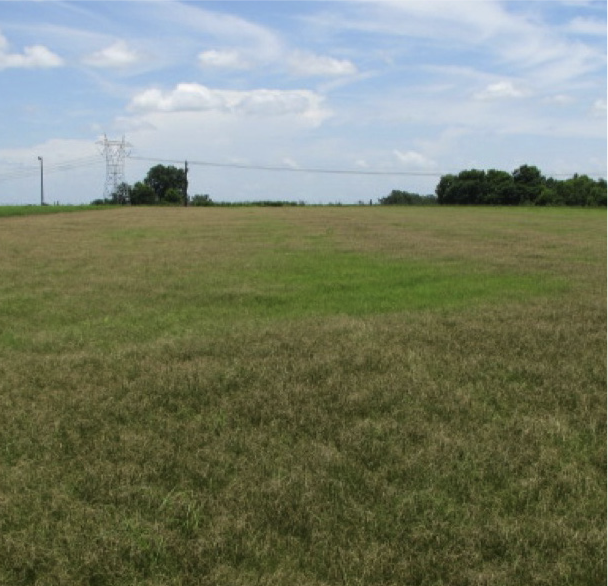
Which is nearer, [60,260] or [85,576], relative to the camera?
[85,576]

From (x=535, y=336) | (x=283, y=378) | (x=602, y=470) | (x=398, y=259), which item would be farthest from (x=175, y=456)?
(x=398, y=259)

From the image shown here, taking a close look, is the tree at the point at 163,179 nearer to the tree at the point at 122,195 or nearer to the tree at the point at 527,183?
the tree at the point at 122,195

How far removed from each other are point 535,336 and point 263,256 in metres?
11.4

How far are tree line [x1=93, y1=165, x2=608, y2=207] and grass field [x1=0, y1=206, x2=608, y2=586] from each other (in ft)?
295

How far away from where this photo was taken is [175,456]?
16.0 feet

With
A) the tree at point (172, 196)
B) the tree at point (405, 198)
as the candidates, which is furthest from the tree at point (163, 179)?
the tree at point (405, 198)

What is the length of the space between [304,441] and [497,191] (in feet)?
367

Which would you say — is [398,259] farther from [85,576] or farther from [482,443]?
[85,576]

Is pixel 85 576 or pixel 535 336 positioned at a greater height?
pixel 535 336

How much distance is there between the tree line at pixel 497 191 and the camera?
10269 cm

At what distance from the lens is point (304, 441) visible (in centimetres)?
518

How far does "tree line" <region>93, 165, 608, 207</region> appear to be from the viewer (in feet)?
337

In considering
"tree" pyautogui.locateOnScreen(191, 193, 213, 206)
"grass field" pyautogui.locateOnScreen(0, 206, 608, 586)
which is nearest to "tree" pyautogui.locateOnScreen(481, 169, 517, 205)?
"tree" pyautogui.locateOnScreen(191, 193, 213, 206)

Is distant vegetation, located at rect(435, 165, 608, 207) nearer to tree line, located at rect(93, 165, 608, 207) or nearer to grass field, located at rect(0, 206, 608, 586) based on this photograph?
tree line, located at rect(93, 165, 608, 207)
